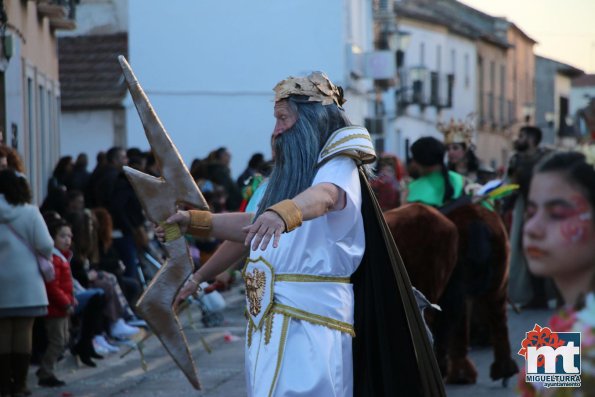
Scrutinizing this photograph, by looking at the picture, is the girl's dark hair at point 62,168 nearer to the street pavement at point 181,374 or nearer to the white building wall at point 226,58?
the street pavement at point 181,374

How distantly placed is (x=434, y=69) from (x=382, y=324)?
150 ft

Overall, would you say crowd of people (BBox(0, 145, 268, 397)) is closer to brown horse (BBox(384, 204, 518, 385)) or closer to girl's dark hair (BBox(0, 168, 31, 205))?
girl's dark hair (BBox(0, 168, 31, 205))

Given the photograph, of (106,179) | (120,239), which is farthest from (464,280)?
(106,179)

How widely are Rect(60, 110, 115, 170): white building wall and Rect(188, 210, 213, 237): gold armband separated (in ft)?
75.9

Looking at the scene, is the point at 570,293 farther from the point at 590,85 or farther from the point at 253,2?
the point at 590,85

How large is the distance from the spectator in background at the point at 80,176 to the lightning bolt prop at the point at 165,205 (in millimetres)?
10249

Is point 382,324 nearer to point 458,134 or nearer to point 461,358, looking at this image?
point 461,358

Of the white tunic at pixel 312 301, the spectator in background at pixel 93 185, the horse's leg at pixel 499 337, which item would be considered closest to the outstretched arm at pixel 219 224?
the white tunic at pixel 312 301

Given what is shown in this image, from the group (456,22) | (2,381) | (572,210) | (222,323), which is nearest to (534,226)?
(572,210)

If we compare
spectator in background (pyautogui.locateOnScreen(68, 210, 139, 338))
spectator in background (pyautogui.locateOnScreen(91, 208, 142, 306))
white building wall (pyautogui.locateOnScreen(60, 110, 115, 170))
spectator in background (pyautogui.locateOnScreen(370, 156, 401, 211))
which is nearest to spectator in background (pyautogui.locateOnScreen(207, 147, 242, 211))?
spectator in background (pyautogui.locateOnScreen(91, 208, 142, 306))

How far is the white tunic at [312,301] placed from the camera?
5395 mm

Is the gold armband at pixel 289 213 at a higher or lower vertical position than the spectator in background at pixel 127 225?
higher

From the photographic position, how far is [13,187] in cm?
992

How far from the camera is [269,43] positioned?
3103 cm
